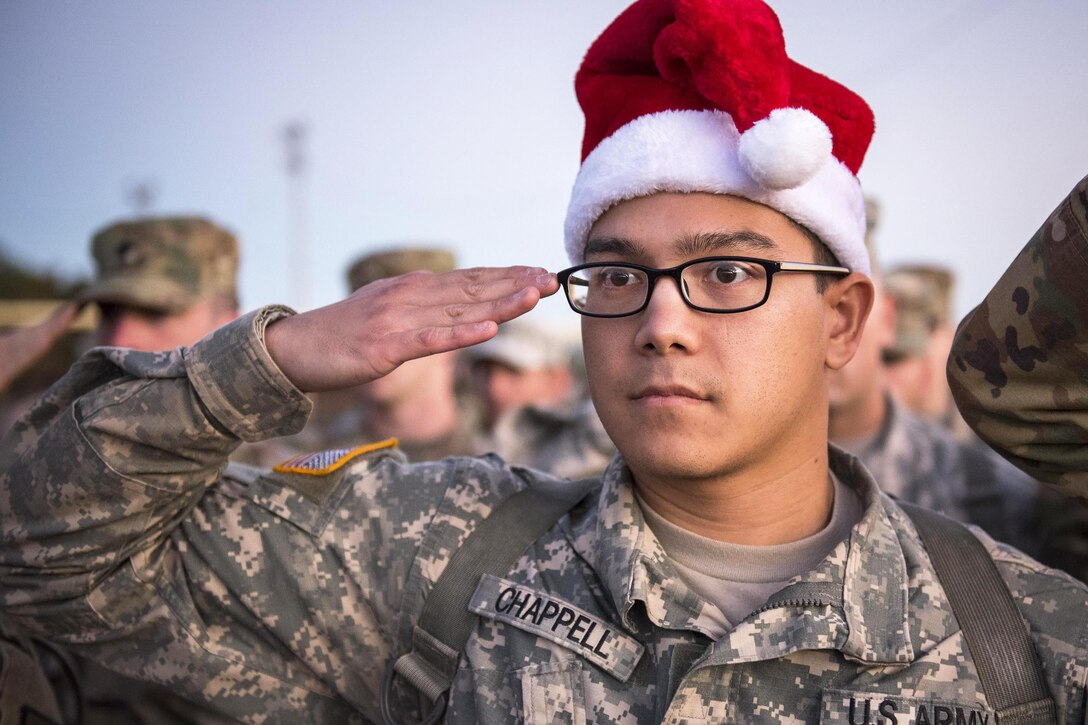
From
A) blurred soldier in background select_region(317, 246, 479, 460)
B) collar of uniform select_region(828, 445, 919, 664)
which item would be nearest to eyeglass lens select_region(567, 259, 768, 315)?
collar of uniform select_region(828, 445, 919, 664)

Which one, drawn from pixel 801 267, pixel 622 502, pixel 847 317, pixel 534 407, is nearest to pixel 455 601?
pixel 622 502

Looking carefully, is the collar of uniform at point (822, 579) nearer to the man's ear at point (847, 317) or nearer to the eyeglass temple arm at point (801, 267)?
the man's ear at point (847, 317)

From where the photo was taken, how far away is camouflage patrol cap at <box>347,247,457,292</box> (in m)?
6.68

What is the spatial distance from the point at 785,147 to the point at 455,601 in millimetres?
1239

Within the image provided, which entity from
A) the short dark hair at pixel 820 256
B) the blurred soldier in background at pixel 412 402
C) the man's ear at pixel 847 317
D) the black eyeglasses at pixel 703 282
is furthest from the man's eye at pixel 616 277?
the blurred soldier in background at pixel 412 402

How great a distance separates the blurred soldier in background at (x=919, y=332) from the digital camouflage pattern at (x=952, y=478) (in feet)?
6.62

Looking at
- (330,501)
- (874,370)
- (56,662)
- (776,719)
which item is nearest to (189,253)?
(56,662)

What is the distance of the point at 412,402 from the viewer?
6332 millimetres

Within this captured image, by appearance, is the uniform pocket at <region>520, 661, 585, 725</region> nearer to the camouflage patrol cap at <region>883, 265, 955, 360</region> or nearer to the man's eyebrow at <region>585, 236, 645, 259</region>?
the man's eyebrow at <region>585, 236, 645, 259</region>

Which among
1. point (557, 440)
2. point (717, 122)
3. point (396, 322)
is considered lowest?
point (557, 440)

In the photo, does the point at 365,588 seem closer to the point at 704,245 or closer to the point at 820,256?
the point at 704,245

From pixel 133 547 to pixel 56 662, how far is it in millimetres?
965

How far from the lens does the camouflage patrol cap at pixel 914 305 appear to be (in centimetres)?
739

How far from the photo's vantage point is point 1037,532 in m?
4.09
